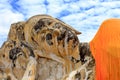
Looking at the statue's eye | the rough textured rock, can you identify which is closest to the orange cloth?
the rough textured rock

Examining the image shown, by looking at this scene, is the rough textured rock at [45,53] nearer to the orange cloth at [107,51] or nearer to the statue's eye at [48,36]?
the statue's eye at [48,36]

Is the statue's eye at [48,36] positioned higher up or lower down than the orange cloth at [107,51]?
higher up

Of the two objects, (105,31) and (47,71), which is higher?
(105,31)

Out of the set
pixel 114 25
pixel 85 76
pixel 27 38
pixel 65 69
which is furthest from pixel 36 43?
pixel 114 25

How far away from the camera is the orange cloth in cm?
295

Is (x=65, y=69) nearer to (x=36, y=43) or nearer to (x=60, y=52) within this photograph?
(x=60, y=52)

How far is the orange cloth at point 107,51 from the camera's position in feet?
9.68

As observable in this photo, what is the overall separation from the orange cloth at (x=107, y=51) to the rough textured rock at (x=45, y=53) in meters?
0.25

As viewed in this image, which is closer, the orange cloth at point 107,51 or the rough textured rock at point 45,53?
the rough textured rock at point 45,53

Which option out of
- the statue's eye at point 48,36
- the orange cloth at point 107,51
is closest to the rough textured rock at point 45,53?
the statue's eye at point 48,36

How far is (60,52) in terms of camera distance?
2754 mm

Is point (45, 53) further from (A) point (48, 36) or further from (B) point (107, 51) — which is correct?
(B) point (107, 51)

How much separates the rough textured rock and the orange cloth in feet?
0.83

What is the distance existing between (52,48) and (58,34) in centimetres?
12
